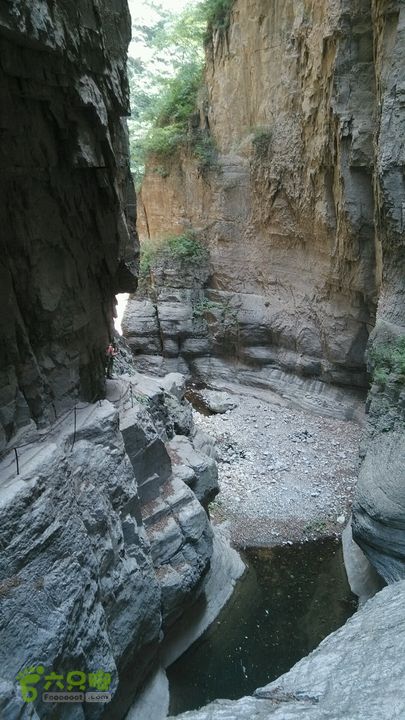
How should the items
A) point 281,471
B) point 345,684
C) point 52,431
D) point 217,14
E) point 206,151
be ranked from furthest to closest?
point 206,151
point 217,14
point 281,471
point 52,431
point 345,684

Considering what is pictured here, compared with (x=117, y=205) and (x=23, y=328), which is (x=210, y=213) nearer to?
(x=117, y=205)

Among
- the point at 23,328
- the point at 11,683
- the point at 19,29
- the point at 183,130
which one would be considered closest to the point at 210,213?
the point at 183,130

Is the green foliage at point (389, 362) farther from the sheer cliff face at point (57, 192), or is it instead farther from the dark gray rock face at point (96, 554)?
the sheer cliff face at point (57, 192)

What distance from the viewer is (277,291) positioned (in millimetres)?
16688

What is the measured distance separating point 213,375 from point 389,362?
933cm

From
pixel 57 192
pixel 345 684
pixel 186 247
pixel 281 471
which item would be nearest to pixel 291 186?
pixel 186 247

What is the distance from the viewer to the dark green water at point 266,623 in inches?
292

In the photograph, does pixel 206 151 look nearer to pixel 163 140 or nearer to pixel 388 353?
pixel 163 140

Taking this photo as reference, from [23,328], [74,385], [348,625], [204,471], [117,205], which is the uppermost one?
[117,205]

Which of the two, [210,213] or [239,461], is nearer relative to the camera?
[239,461]

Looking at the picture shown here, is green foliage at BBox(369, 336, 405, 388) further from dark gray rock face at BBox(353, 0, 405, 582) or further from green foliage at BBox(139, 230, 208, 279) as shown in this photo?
green foliage at BBox(139, 230, 208, 279)

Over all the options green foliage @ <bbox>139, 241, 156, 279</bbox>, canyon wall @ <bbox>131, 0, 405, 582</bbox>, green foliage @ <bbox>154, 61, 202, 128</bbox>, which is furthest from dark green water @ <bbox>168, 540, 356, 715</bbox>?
green foliage @ <bbox>154, 61, 202, 128</bbox>

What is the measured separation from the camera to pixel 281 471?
11.9m

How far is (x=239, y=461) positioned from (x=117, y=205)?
7.58 metres
